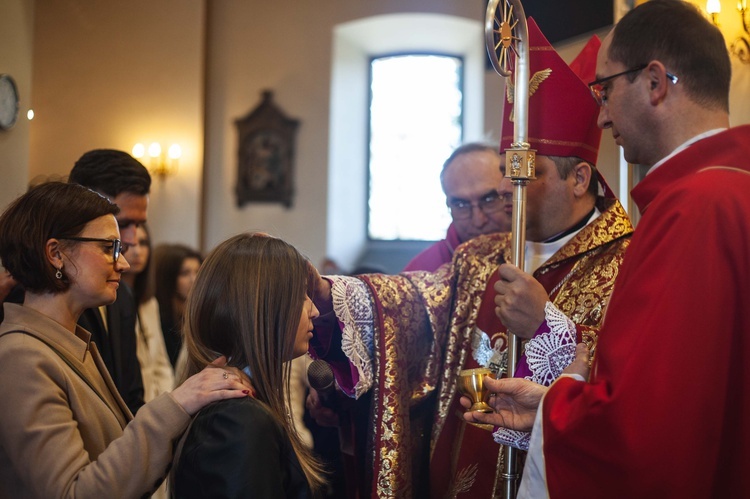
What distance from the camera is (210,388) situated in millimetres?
1812

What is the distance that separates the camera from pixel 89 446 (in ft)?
6.52

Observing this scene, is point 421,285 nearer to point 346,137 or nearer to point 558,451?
point 558,451

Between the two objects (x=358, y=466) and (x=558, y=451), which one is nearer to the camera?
(x=558, y=451)

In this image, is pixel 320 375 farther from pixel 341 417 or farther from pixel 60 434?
pixel 60 434

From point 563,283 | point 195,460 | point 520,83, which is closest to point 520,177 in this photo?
point 520,83

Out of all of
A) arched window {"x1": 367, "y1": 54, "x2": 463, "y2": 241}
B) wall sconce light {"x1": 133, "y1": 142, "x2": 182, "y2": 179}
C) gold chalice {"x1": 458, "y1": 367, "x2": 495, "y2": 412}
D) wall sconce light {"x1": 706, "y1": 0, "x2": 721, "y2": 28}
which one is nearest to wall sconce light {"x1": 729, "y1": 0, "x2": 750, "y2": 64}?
wall sconce light {"x1": 706, "y1": 0, "x2": 721, "y2": 28}

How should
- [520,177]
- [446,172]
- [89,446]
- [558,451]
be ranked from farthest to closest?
[446,172], [520,177], [89,446], [558,451]

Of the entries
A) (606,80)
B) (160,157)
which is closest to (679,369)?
(606,80)

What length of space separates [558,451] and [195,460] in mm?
751

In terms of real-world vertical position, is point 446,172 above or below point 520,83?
below

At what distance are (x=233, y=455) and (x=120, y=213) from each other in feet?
4.53

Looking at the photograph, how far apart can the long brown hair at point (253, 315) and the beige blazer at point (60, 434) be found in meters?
0.17

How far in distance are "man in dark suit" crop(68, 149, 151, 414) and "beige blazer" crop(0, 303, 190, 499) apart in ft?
2.56

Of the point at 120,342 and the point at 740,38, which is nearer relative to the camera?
the point at 120,342
